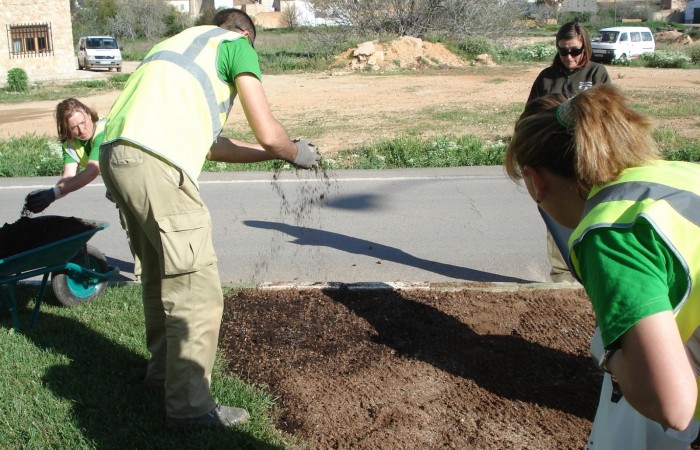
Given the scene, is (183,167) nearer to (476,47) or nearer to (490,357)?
(490,357)

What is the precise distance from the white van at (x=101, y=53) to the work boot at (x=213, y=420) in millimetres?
38770

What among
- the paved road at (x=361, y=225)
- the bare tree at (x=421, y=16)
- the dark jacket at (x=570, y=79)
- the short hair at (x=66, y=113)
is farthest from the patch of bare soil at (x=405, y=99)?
the short hair at (x=66, y=113)

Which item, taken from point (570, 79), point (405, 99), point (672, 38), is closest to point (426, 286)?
point (570, 79)

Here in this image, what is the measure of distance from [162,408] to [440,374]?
4.72ft

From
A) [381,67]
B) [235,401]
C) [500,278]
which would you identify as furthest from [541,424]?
[381,67]

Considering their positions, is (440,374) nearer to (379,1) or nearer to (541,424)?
(541,424)

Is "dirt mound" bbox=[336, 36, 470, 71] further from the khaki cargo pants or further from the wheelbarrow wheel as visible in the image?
the khaki cargo pants

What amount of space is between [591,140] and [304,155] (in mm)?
2294

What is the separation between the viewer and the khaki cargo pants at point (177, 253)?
3.21m

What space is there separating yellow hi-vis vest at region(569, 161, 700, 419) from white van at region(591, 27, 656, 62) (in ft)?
124

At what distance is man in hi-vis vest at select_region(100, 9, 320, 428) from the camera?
3.21m

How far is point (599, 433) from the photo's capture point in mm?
1955

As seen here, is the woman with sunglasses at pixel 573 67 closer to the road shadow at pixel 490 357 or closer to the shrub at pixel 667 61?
the road shadow at pixel 490 357

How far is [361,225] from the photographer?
27.0 ft
